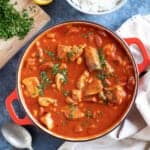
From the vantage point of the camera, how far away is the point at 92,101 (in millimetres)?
1833

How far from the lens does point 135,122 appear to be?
6.49 feet

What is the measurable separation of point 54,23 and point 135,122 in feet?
1.42

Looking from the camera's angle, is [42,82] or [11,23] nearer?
[42,82]

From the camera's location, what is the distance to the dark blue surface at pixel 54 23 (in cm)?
205

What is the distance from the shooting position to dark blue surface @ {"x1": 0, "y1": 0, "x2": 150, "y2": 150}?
80.8 inches

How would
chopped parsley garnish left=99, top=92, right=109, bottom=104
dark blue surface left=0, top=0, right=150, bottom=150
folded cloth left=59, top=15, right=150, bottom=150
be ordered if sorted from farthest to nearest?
1. dark blue surface left=0, top=0, right=150, bottom=150
2. folded cloth left=59, top=15, right=150, bottom=150
3. chopped parsley garnish left=99, top=92, right=109, bottom=104

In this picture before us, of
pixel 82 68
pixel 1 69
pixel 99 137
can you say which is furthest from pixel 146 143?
pixel 1 69

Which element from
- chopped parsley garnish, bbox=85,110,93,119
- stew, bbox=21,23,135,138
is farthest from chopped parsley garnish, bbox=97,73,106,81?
chopped parsley garnish, bbox=85,110,93,119

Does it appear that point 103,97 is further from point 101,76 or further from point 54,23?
point 54,23

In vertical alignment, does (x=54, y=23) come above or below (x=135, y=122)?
above

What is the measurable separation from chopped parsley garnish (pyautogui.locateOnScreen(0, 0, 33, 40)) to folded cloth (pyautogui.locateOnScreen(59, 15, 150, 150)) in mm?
311

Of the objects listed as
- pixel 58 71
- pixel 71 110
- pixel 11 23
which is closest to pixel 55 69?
pixel 58 71

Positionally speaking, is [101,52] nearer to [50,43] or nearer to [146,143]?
[50,43]

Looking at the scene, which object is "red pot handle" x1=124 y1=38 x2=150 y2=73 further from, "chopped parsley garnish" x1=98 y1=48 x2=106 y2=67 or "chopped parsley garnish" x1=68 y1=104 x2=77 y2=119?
"chopped parsley garnish" x1=68 y1=104 x2=77 y2=119
